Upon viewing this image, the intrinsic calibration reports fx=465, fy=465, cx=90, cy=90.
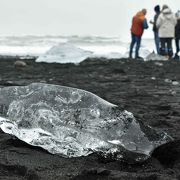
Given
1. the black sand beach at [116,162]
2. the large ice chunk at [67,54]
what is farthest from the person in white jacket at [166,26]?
the black sand beach at [116,162]

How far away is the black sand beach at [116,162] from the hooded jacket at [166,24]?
13.9ft

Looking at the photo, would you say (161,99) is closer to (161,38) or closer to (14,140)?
(14,140)

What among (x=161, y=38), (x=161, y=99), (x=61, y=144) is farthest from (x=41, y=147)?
(x=161, y=38)

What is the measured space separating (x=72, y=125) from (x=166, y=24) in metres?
9.02

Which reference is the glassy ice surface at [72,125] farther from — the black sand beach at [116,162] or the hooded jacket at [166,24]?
the hooded jacket at [166,24]

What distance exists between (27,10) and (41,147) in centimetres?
5185

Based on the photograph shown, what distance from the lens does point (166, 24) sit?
11.3 metres

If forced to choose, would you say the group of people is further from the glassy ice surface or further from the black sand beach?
the glassy ice surface

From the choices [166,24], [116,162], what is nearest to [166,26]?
[166,24]

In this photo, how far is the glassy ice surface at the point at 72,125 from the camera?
245 centimetres

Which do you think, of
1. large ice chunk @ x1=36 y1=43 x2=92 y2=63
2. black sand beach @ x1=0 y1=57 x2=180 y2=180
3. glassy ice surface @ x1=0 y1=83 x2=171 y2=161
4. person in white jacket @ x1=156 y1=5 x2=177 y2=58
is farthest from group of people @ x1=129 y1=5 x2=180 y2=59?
glassy ice surface @ x1=0 y1=83 x2=171 y2=161

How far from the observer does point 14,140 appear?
8.77ft

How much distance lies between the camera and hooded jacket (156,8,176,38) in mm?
11266

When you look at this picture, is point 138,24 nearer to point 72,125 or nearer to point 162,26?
point 162,26
